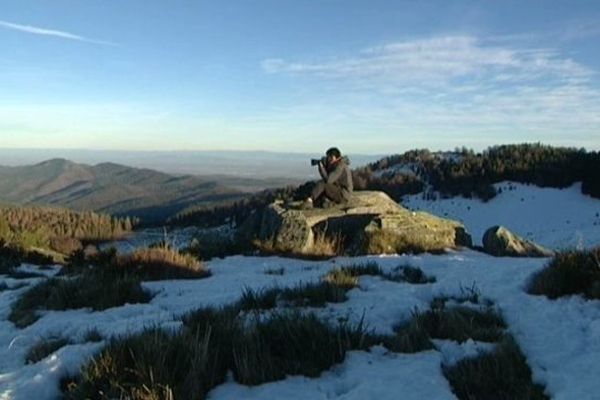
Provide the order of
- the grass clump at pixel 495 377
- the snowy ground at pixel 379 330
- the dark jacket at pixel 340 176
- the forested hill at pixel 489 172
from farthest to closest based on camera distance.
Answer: the forested hill at pixel 489 172 → the dark jacket at pixel 340 176 → the snowy ground at pixel 379 330 → the grass clump at pixel 495 377

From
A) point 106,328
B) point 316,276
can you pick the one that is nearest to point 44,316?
point 106,328

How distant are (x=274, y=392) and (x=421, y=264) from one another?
17.0 feet

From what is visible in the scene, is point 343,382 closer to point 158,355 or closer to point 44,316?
point 158,355

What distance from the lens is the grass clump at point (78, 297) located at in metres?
6.70

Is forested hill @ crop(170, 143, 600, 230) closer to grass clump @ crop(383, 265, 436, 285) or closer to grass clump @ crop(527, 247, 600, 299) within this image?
grass clump @ crop(383, 265, 436, 285)

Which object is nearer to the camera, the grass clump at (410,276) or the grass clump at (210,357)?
the grass clump at (210,357)

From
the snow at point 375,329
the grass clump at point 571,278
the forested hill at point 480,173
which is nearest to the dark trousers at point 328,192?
the snow at point 375,329

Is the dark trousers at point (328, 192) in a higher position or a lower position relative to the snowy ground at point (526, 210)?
higher

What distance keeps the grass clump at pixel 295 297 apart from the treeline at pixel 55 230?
10606mm

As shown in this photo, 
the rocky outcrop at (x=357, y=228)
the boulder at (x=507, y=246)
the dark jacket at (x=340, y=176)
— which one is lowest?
the boulder at (x=507, y=246)

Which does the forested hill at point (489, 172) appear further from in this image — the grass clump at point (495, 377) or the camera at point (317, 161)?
the grass clump at point (495, 377)

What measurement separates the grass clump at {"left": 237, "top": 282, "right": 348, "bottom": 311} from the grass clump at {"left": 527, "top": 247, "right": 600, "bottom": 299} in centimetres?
184

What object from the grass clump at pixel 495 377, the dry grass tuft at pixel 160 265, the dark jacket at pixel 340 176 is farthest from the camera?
the dark jacket at pixel 340 176

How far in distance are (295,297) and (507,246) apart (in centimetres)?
937
